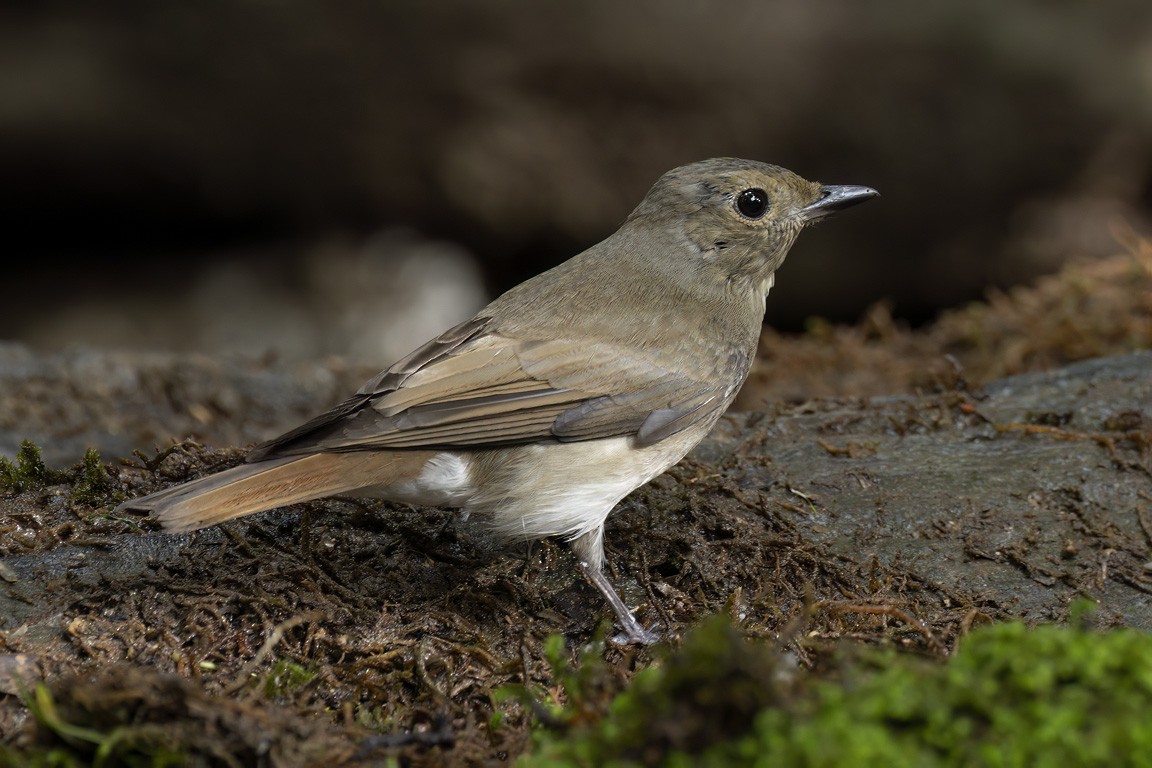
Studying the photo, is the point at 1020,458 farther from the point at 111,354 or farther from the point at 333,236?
the point at 333,236

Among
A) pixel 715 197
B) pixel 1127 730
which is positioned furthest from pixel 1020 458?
pixel 1127 730

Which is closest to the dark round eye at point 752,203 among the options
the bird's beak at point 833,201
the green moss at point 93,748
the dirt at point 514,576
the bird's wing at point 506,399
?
the bird's beak at point 833,201

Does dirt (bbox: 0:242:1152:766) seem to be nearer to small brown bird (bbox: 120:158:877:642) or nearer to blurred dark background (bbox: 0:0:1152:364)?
small brown bird (bbox: 120:158:877:642)

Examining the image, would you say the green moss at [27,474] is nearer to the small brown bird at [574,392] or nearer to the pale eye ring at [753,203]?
the small brown bird at [574,392]

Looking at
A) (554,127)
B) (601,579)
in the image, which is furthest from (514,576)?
(554,127)

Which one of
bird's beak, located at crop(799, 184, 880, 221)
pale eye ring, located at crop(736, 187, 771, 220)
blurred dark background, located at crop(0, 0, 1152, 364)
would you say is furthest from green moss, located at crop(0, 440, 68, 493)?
blurred dark background, located at crop(0, 0, 1152, 364)
